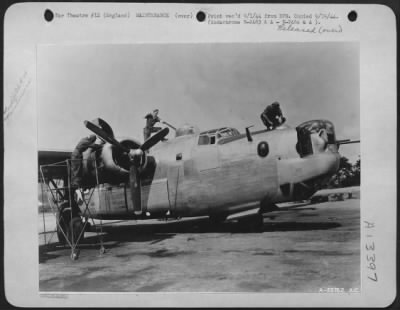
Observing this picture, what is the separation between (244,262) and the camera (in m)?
2.79

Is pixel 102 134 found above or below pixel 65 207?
above

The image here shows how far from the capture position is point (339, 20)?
277 cm

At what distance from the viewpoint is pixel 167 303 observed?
2.82 meters

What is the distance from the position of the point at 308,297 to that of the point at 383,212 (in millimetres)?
849

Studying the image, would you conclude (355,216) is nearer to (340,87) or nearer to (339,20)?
(340,87)

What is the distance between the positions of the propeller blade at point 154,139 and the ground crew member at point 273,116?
753mm

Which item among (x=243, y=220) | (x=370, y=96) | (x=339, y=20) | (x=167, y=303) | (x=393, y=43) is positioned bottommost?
(x=167, y=303)

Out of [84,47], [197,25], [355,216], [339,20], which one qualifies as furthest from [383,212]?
[84,47]

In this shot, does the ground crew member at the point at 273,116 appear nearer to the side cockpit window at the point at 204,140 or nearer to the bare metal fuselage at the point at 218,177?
the bare metal fuselage at the point at 218,177

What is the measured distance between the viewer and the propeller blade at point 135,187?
9.78 ft

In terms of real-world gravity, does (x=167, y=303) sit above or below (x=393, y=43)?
below

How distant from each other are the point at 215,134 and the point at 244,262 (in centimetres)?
99

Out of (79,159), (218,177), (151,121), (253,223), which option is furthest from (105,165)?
(253,223)

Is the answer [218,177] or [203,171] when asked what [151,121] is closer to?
[203,171]
